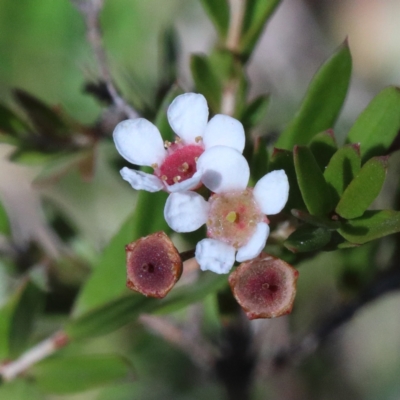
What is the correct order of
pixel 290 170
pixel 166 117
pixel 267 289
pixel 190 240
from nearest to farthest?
pixel 267 289
pixel 290 170
pixel 166 117
pixel 190 240

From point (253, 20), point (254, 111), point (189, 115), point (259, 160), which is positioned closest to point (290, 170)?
point (259, 160)

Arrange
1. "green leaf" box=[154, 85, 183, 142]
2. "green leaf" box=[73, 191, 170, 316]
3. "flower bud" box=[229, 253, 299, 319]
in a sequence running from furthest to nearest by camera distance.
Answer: "green leaf" box=[73, 191, 170, 316], "green leaf" box=[154, 85, 183, 142], "flower bud" box=[229, 253, 299, 319]

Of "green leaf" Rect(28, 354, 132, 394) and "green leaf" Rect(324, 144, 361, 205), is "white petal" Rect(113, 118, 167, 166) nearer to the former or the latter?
"green leaf" Rect(324, 144, 361, 205)

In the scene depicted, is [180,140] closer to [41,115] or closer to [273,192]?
[273,192]

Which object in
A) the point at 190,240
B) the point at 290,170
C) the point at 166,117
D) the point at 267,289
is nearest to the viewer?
the point at 267,289

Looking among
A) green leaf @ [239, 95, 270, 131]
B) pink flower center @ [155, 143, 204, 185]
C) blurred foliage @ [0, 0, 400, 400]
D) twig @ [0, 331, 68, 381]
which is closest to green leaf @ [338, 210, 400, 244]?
blurred foliage @ [0, 0, 400, 400]

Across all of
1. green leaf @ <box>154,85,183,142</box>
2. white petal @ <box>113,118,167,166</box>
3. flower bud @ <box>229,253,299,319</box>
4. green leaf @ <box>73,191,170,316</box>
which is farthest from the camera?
green leaf @ <box>73,191,170,316</box>

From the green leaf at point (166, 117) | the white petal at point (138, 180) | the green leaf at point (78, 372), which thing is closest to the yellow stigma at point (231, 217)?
the white petal at point (138, 180)

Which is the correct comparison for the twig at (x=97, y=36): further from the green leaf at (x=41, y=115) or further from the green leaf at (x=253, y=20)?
the green leaf at (x=253, y=20)
